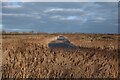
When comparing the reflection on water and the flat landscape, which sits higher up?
the reflection on water

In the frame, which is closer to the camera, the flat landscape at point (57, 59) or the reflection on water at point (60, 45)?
the flat landscape at point (57, 59)

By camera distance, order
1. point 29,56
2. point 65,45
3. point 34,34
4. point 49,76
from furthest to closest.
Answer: point 34,34
point 65,45
point 29,56
point 49,76

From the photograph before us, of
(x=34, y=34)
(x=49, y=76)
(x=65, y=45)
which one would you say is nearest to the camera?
(x=49, y=76)

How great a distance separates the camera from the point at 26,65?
8.08 meters

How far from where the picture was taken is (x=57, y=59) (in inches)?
325

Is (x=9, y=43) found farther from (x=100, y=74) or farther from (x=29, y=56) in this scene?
(x=100, y=74)

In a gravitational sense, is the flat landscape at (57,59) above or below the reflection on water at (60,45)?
below

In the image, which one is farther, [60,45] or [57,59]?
[60,45]

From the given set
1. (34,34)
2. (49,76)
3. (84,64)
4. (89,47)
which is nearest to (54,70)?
(49,76)

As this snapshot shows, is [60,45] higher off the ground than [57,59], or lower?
higher

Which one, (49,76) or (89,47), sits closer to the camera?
(49,76)

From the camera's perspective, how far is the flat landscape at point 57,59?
791 cm

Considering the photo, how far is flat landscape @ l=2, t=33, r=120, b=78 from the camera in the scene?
26.0 feet

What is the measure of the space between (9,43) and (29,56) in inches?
44.1
